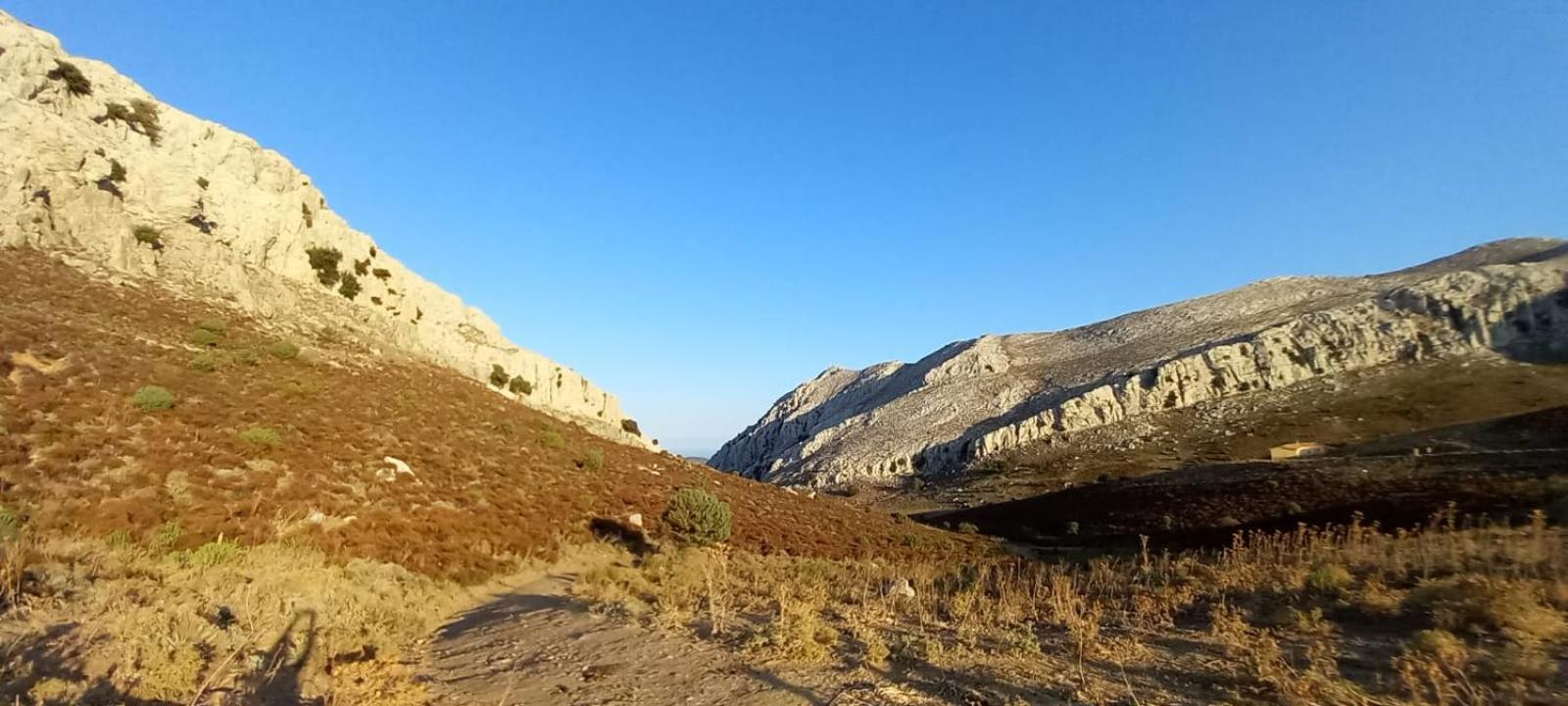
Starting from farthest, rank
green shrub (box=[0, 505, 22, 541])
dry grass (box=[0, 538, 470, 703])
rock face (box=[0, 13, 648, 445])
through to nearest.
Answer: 1. rock face (box=[0, 13, 648, 445])
2. green shrub (box=[0, 505, 22, 541])
3. dry grass (box=[0, 538, 470, 703])

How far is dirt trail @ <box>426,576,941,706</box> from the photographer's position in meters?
7.13

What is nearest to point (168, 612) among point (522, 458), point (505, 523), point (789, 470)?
point (505, 523)

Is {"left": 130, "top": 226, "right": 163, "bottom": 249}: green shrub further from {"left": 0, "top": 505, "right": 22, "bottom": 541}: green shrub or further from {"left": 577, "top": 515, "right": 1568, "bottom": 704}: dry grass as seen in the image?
{"left": 577, "top": 515, "right": 1568, "bottom": 704}: dry grass

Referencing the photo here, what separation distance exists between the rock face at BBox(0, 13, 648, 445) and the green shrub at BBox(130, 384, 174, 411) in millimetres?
20886

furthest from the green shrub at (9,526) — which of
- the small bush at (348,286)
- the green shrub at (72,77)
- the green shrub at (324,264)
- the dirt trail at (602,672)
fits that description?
the green shrub at (72,77)

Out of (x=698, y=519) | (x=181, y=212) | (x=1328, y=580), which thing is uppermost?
(x=181, y=212)

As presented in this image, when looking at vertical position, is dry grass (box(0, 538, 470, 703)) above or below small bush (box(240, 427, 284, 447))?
below

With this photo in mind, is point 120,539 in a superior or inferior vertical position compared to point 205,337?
inferior

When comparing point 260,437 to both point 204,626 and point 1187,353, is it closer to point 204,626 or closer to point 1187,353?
point 204,626

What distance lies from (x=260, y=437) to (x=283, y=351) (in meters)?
14.7

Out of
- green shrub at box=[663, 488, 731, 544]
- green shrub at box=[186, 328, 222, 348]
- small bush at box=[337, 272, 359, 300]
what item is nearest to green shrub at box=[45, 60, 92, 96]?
small bush at box=[337, 272, 359, 300]

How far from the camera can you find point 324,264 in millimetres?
46219

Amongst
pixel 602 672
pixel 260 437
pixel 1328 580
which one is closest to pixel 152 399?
pixel 260 437

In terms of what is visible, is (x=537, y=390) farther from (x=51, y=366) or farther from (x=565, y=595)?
(x=565, y=595)
